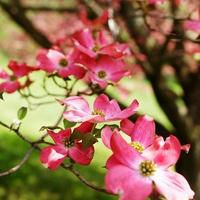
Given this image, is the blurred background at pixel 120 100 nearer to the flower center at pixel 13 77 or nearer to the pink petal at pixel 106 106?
the flower center at pixel 13 77

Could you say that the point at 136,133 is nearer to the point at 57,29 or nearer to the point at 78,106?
the point at 78,106

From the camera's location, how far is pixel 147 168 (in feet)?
2.16

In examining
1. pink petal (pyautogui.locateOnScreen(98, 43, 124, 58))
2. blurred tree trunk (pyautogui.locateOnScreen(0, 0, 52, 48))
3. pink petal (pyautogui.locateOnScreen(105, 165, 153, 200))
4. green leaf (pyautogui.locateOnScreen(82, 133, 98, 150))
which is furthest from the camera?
blurred tree trunk (pyautogui.locateOnScreen(0, 0, 52, 48))

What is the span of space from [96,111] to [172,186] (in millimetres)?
240

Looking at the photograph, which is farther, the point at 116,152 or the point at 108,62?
the point at 108,62

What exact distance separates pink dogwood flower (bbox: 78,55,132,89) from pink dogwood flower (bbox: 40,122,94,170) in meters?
0.25

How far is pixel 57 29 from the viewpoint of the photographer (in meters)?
5.79

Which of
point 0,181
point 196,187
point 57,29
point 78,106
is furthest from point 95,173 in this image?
point 78,106

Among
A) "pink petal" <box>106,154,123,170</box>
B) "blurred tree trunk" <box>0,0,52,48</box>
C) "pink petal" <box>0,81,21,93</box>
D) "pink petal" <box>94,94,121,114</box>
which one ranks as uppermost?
"pink petal" <box>106,154,123,170</box>

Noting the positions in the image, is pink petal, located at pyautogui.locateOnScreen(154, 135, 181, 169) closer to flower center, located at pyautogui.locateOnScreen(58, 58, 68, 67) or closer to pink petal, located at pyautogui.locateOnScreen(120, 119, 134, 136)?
pink petal, located at pyautogui.locateOnScreen(120, 119, 134, 136)

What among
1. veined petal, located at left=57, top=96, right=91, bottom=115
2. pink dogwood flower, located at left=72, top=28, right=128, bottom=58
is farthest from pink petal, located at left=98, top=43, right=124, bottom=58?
veined petal, located at left=57, top=96, right=91, bottom=115

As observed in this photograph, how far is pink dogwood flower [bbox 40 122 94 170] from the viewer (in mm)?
727

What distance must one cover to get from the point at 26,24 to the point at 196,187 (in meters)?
1.41

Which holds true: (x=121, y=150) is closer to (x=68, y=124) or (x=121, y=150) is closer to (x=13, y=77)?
(x=68, y=124)
